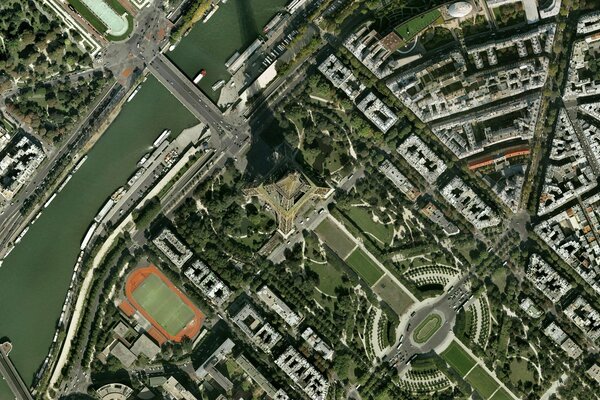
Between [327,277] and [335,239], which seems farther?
[327,277]

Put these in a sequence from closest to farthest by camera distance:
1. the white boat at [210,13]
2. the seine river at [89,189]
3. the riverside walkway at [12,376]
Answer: the white boat at [210,13] < the seine river at [89,189] < the riverside walkway at [12,376]

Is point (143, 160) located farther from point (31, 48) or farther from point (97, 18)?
point (31, 48)

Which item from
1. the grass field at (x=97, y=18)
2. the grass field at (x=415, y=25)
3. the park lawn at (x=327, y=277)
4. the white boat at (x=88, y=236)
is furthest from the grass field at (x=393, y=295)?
the grass field at (x=97, y=18)

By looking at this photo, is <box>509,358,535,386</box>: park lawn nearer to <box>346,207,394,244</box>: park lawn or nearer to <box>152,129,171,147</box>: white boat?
<box>346,207,394,244</box>: park lawn

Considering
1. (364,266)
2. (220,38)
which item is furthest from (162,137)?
(364,266)

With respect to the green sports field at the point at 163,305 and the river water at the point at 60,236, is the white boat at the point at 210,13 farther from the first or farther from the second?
the green sports field at the point at 163,305

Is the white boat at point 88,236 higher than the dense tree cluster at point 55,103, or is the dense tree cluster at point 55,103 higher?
the dense tree cluster at point 55,103

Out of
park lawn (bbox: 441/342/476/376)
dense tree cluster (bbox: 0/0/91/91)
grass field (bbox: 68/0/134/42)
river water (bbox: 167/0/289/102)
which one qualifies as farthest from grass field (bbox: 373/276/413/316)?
dense tree cluster (bbox: 0/0/91/91)
